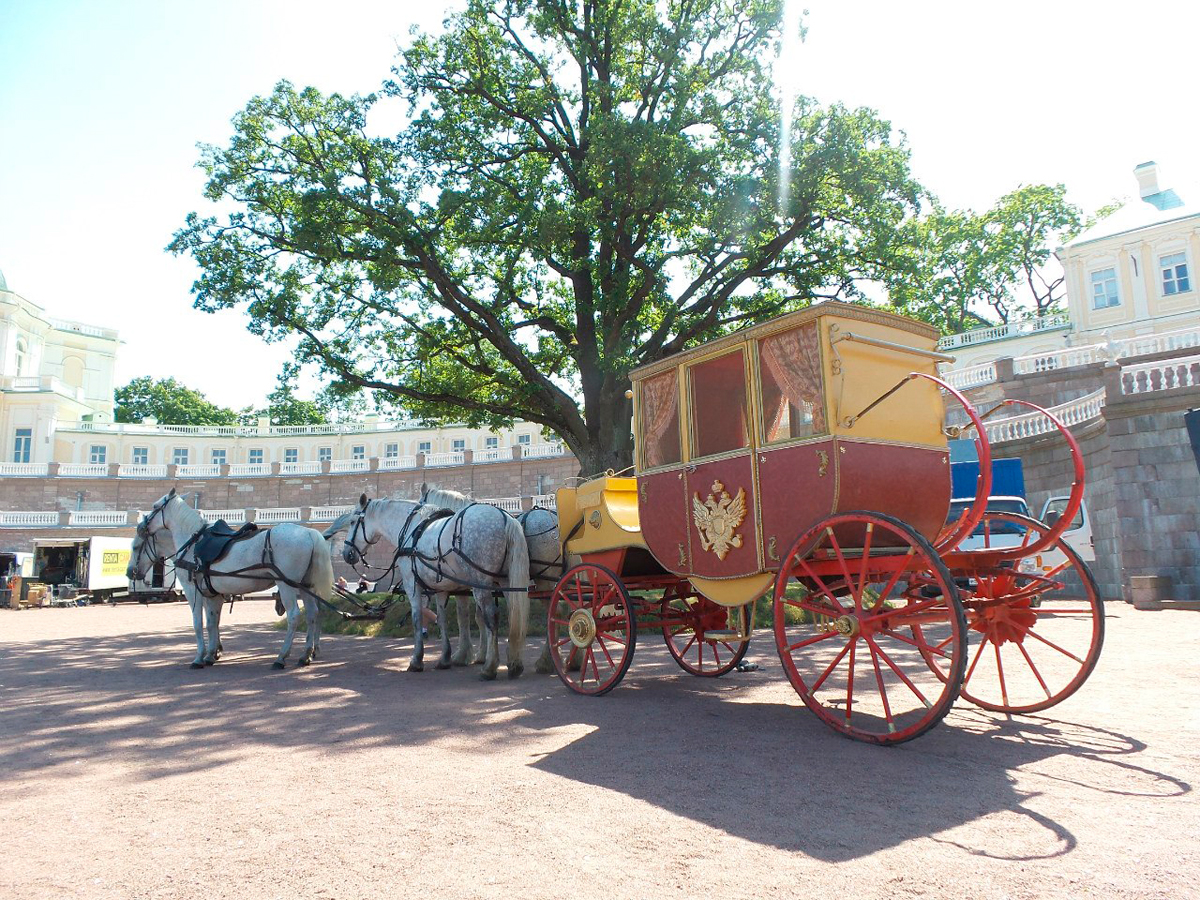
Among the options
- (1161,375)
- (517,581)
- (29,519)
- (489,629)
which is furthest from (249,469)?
(1161,375)

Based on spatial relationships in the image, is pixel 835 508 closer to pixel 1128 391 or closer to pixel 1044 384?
pixel 1128 391

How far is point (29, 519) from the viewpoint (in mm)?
46531

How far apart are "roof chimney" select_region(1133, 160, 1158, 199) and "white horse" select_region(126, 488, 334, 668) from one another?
44.6 meters

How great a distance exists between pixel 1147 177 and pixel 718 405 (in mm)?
44463

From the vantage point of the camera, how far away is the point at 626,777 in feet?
15.4

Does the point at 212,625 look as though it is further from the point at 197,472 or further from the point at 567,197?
the point at 197,472

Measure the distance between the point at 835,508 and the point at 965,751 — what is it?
179cm

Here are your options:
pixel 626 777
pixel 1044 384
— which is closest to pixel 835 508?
pixel 626 777

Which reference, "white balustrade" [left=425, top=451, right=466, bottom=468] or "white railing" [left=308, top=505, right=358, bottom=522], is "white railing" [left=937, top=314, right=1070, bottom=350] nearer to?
"white balustrade" [left=425, top=451, right=466, bottom=468]

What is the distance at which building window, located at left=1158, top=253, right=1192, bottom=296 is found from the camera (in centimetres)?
3450

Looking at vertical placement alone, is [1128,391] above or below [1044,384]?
below

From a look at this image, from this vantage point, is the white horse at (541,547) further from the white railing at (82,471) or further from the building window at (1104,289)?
the white railing at (82,471)

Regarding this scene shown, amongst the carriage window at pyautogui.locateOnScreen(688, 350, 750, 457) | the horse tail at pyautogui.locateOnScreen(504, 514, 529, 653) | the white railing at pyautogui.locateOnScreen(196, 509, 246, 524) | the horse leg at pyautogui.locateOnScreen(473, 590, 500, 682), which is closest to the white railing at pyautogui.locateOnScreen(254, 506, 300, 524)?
the white railing at pyautogui.locateOnScreen(196, 509, 246, 524)

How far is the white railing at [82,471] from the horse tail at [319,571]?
48.3 metres
